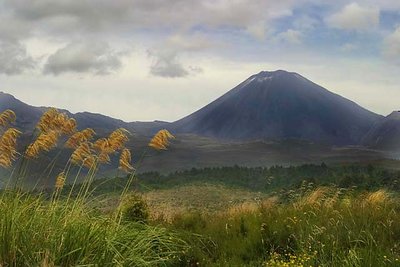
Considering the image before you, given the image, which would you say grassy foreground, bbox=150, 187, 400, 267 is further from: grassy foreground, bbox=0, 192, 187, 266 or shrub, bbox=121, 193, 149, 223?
grassy foreground, bbox=0, 192, 187, 266

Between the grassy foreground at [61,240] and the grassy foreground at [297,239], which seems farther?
the grassy foreground at [297,239]

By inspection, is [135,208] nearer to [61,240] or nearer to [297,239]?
[297,239]

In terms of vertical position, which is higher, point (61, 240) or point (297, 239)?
point (61, 240)

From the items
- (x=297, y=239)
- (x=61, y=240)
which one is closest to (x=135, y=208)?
(x=297, y=239)

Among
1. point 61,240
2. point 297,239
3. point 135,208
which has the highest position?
point 61,240

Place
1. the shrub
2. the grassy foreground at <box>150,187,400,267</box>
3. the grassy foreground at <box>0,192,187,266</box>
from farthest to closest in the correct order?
the shrub < the grassy foreground at <box>150,187,400,267</box> < the grassy foreground at <box>0,192,187,266</box>

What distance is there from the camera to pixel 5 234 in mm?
6770

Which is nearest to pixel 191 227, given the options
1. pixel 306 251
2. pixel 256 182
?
pixel 306 251

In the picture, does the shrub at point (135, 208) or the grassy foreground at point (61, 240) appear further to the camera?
the shrub at point (135, 208)

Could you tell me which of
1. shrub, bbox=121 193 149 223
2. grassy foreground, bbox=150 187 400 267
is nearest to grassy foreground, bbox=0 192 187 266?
grassy foreground, bbox=150 187 400 267

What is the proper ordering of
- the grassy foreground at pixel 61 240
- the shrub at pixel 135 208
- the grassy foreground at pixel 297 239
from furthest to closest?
the shrub at pixel 135 208 → the grassy foreground at pixel 297 239 → the grassy foreground at pixel 61 240

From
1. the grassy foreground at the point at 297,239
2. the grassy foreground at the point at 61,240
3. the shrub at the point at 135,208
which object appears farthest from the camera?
the shrub at the point at 135,208

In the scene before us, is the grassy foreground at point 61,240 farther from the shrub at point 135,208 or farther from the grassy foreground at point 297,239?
the shrub at point 135,208

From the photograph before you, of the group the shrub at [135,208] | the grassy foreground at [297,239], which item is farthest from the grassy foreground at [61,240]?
the shrub at [135,208]
